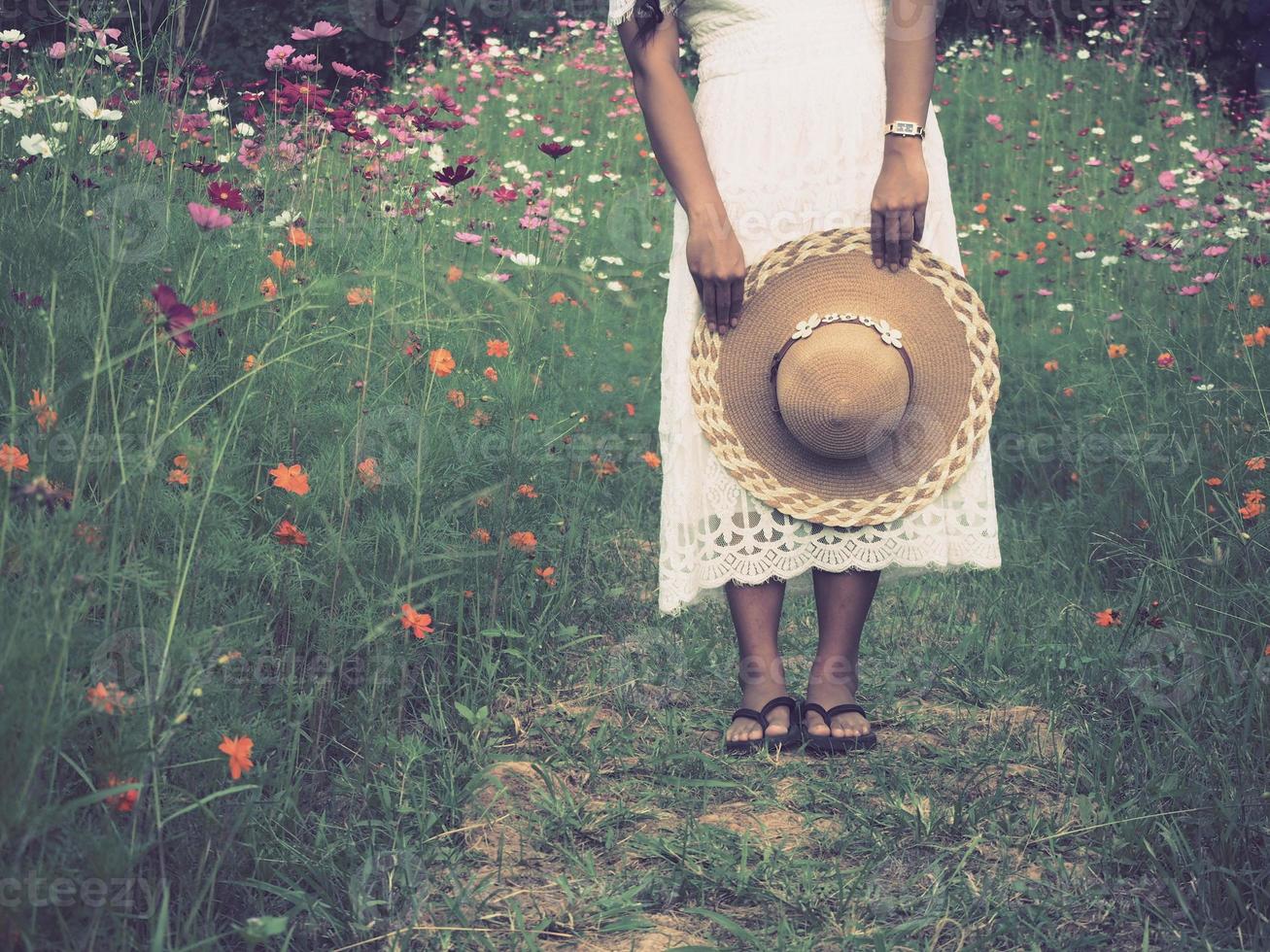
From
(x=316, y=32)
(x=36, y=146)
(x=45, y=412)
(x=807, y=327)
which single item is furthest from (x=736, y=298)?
(x=36, y=146)

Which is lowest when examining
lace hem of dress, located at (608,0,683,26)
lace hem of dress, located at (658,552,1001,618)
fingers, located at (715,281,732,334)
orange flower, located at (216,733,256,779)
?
orange flower, located at (216,733,256,779)

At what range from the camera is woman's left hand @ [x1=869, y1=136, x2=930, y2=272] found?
6.71ft

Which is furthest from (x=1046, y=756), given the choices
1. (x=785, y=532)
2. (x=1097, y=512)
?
(x=1097, y=512)

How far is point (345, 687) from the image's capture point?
6.86 feet

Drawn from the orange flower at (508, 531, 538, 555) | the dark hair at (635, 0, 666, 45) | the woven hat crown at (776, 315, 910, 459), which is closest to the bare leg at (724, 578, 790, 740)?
the woven hat crown at (776, 315, 910, 459)

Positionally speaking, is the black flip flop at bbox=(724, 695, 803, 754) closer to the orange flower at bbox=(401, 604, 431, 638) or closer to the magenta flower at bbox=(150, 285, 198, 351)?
the orange flower at bbox=(401, 604, 431, 638)

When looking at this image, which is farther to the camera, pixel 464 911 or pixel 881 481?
pixel 881 481

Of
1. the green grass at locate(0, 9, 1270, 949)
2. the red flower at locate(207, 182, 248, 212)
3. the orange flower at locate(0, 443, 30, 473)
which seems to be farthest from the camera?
the red flower at locate(207, 182, 248, 212)

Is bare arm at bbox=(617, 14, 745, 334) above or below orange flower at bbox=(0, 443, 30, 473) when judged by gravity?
above

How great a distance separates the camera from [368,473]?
203cm

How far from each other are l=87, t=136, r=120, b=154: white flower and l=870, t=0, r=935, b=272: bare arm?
1.45 m

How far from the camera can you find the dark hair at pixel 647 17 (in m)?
2.08

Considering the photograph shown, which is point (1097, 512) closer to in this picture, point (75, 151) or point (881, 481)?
point (881, 481)

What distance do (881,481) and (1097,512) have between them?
1171 mm
